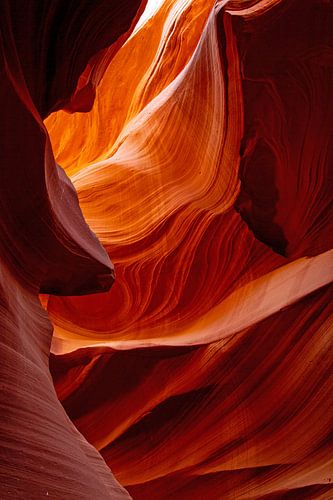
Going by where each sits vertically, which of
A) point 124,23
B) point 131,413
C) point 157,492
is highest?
point 124,23

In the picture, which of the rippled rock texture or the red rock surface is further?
the rippled rock texture

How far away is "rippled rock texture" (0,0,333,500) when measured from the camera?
288 centimetres

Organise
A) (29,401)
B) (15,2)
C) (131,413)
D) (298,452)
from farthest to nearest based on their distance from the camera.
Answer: (131,413) → (298,452) → (15,2) → (29,401)

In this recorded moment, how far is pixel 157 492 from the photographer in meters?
2.90

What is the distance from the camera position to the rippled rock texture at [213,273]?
2879mm

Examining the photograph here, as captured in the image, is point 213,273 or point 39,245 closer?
point 39,245

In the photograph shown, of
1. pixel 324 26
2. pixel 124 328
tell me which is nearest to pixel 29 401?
pixel 124 328

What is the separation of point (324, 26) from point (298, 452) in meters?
2.06

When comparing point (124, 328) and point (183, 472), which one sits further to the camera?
point (124, 328)

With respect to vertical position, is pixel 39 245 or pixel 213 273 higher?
pixel 39 245

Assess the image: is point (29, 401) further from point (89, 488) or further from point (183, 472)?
point (183, 472)

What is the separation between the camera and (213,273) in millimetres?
3445

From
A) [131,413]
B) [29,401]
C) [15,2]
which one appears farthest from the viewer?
[131,413]

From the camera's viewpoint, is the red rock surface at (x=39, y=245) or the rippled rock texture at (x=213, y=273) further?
the rippled rock texture at (x=213, y=273)
